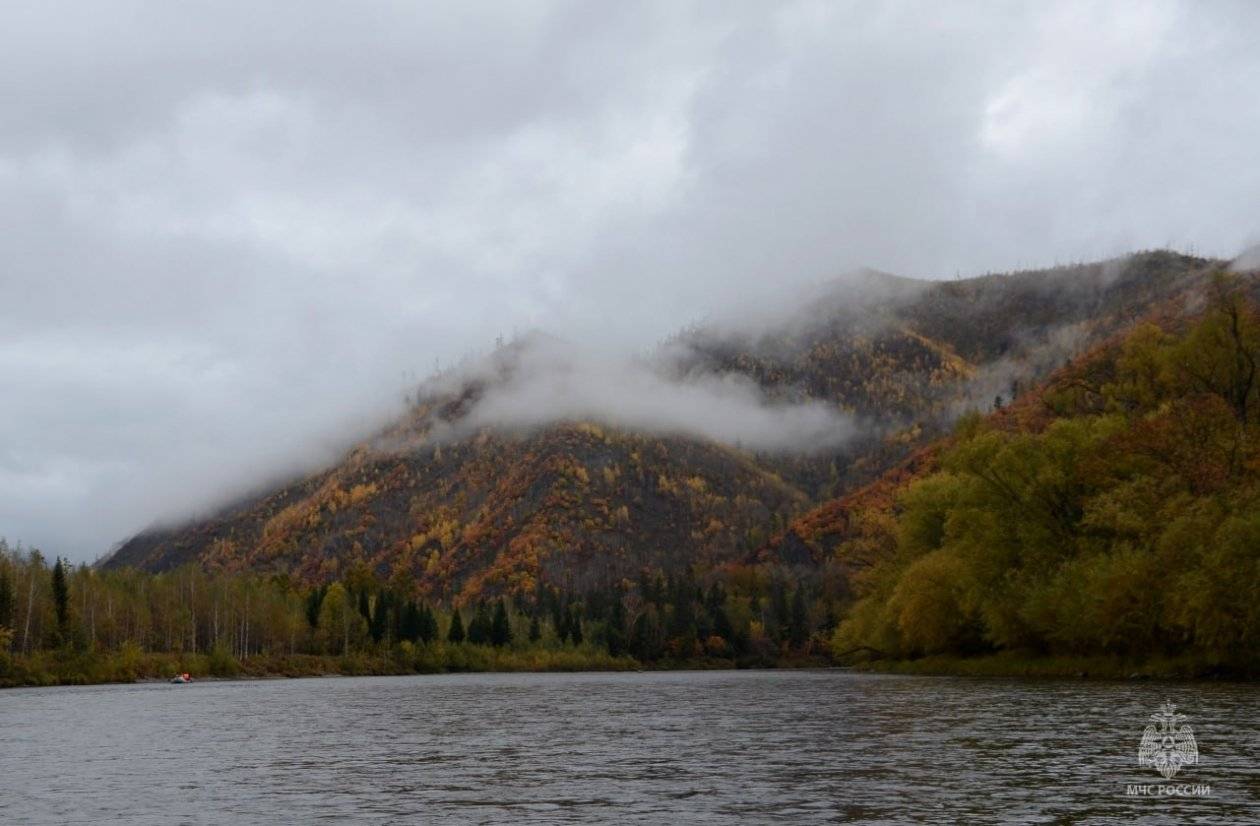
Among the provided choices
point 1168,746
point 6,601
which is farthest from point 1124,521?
point 6,601

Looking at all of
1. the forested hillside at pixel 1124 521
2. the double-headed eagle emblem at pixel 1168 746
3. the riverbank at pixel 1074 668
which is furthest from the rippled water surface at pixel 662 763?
the forested hillside at pixel 1124 521

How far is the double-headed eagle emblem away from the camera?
3581 centimetres

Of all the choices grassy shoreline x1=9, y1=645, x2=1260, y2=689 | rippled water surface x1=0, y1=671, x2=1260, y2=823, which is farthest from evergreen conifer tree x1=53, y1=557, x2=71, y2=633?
rippled water surface x1=0, y1=671, x2=1260, y2=823

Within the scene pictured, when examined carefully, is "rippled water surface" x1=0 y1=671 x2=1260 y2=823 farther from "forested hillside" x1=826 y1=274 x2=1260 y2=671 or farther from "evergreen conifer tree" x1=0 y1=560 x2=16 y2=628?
"evergreen conifer tree" x1=0 y1=560 x2=16 y2=628

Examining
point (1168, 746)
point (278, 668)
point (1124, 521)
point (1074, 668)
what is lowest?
point (278, 668)

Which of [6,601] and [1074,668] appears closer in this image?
[1074,668]

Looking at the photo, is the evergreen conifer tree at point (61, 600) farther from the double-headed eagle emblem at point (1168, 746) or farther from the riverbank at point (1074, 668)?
the double-headed eagle emblem at point (1168, 746)

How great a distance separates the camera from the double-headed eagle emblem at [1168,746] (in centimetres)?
3581

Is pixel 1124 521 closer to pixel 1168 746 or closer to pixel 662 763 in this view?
pixel 1168 746

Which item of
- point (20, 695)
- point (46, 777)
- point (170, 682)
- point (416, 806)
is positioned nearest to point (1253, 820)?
point (416, 806)

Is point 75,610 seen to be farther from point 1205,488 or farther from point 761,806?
point 761,806

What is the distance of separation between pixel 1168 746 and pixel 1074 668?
54.6 m

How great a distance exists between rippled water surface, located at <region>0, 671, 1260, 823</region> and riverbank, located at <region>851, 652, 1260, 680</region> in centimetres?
505

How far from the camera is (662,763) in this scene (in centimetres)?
4131
